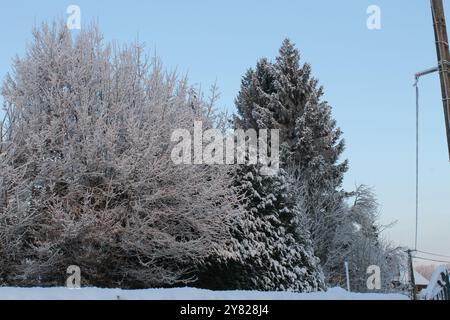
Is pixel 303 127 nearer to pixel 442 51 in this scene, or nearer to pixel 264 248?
pixel 264 248

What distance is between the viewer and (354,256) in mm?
34219

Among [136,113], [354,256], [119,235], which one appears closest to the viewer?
[119,235]

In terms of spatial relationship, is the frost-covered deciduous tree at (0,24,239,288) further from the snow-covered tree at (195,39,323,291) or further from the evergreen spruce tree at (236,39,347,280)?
the evergreen spruce tree at (236,39,347,280)

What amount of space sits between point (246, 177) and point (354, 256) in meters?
19.4

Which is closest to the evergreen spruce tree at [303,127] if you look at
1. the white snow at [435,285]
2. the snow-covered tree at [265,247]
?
the snow-covered tree at [265,247]

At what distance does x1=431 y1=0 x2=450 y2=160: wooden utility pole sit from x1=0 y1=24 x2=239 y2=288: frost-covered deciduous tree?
719 centimetres

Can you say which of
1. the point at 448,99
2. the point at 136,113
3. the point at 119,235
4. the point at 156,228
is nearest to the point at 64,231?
the point at 119,235

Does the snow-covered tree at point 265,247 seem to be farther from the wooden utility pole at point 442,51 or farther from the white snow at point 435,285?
the wooden utility pole at point 442,51

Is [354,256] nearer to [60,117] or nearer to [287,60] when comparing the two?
[287,60]

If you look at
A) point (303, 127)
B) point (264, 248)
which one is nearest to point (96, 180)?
point (264, 248)

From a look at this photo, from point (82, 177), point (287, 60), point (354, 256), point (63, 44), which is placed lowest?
point (354, 256)

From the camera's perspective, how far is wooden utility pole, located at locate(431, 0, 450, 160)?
8820 mm

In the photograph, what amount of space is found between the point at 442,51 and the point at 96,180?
862cm

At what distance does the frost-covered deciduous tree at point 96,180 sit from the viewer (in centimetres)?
1327
